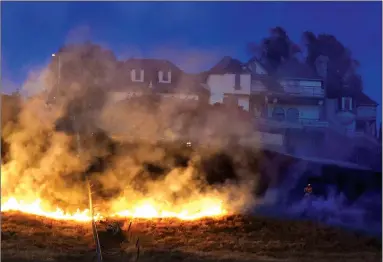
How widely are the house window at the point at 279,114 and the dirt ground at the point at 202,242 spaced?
29.9 inches

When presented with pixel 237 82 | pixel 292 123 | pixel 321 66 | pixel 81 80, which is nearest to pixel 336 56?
pixel 321 66

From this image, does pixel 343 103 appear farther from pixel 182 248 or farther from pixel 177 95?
pixel 182 248

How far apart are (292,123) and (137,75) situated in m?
1.21

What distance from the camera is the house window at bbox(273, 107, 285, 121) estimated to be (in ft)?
11.4

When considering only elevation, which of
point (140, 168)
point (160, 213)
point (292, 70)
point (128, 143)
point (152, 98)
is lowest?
point (160, 213)

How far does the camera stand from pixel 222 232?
3.41 metres

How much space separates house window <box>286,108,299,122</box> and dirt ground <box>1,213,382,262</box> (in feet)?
2.51

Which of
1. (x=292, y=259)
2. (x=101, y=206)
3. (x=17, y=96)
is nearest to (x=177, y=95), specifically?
(x=101, y=206)

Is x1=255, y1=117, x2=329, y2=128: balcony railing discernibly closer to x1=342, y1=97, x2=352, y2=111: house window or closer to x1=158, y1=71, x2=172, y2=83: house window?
x1=342, y1=97, x2=352, y2=111: house window

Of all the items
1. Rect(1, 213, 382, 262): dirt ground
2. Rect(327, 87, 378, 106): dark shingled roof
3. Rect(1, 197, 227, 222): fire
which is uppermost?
Rect(327, 87, 378, 106): dark shingled roof

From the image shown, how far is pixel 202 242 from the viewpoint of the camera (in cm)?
338

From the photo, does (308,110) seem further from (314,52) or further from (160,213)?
(160,213)

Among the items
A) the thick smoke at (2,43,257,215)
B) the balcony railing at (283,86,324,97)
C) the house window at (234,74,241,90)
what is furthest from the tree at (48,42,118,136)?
the balcony railing at (283,86,324,97)

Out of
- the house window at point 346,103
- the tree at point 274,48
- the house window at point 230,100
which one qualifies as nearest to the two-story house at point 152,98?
the house window at point 230,100
